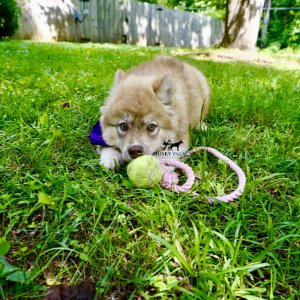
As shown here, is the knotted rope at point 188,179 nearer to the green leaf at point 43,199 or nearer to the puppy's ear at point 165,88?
the puppy's ear at point 165,88

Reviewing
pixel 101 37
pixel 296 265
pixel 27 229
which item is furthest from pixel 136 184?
pixel 101 37

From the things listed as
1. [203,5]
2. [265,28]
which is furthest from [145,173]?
[203,5]

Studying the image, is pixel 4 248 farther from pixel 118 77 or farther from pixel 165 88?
pixel 118 77

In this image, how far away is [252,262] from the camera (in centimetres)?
148

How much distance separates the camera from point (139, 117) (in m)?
2.60

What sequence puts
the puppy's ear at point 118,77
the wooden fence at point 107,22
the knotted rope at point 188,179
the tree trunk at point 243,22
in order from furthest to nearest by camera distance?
the wooden fence at point 107,22 → the tree trunk at point 243,22 → the puppy's ear at point 118,77 → the knotted rope at point 188,179

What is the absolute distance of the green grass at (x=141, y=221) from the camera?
140 centimetres

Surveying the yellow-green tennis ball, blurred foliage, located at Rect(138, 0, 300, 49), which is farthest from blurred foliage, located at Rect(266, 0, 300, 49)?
the yellow-green tennis ball

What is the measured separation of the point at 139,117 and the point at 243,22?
383 inches

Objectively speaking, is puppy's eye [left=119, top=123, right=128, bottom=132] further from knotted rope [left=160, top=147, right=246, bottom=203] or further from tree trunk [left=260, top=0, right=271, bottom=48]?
tree trunk [left=260, top=0, right=271, bottom=48]

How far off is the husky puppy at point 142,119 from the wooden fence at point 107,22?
37.9ft

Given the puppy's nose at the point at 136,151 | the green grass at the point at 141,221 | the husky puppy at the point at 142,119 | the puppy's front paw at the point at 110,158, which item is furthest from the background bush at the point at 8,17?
the puppy's nose at the point at 136,151

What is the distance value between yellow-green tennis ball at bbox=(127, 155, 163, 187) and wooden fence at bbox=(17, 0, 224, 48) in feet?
40.6

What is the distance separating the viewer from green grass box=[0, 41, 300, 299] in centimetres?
140
